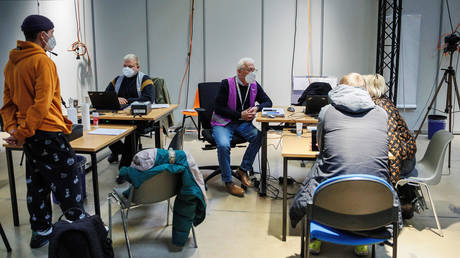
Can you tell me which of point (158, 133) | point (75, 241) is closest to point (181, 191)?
point (75, 241)

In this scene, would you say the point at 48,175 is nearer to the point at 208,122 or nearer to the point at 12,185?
the point at 12,185

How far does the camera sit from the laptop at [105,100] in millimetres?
3832

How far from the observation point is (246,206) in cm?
349

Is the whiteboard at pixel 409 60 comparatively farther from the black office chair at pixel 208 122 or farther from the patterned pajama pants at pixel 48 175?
the patterned pajama pants at pixel 48 175

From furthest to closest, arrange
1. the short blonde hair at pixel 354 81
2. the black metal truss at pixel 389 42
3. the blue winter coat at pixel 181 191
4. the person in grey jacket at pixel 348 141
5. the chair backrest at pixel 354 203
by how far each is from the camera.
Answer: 1. the black metal truss at pixel 389 42
2. the short blonde hair at pixel 354 81
3. the blue winter coat at pixel 181 191
4. the person in grey jacket at pixel 348 141
5. the chair backrest at pixel 354 203

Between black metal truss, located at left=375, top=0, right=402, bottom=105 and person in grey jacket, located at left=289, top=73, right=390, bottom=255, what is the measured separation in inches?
138

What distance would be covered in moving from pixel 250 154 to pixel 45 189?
6.06 feet

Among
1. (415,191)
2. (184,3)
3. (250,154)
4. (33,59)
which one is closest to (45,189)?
(33,59)

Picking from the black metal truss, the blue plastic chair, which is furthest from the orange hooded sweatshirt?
the black metal truss

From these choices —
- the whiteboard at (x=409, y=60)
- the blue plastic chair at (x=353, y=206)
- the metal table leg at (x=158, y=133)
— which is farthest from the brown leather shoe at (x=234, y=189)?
the whiteboard at (x=409, y=60)

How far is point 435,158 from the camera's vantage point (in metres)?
2.96

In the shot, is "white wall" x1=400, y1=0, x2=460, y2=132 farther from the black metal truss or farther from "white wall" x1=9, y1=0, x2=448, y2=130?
the black metal truss

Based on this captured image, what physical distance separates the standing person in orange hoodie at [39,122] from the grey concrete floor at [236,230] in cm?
38

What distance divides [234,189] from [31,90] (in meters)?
1.98
